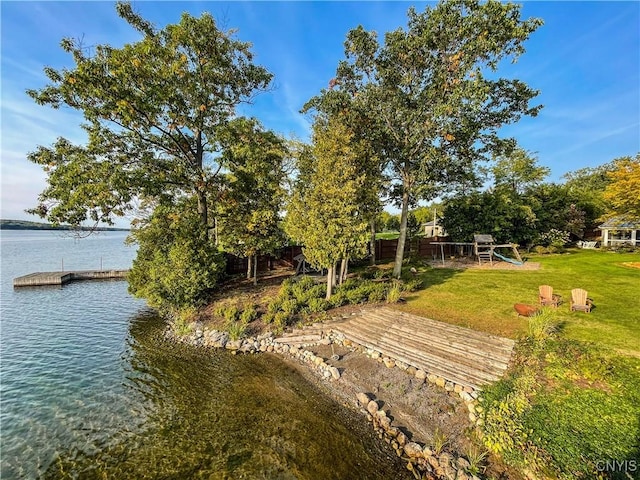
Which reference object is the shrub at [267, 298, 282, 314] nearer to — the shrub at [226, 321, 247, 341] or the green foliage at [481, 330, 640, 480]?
the shrub at [226, 321, 247, 341]

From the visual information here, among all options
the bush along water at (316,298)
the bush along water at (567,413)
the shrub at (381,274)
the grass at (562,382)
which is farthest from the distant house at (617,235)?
the bush along water at (567,413)

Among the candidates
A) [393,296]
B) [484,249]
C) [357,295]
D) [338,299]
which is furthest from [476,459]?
[484,249]

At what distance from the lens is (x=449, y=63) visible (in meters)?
13.1

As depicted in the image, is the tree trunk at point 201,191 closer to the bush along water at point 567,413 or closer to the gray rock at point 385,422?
the gray rock at point 385,422

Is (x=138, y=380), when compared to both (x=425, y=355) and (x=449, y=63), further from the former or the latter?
(x=449, y=63)

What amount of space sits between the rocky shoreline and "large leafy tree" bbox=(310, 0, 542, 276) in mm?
8111

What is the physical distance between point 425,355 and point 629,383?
4.29m

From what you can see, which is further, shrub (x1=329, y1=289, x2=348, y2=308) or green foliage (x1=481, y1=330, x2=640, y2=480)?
shrub (x1=329, y1=289, x2=348, y2=308)

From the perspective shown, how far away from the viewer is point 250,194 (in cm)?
1589

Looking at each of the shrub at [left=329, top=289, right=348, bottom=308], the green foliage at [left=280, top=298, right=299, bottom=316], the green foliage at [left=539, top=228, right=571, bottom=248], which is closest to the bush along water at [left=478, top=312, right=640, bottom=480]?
the shrub at [left=329, top=289, right=348, bottom=308]

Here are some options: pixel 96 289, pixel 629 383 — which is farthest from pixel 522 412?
pixel 96 289

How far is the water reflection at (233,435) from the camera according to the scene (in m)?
5.45

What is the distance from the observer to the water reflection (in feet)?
17.9

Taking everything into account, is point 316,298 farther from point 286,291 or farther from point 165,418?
point 165,418
